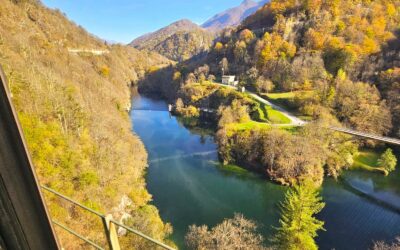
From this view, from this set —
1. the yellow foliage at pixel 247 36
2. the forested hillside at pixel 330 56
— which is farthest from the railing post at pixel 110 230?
the yellow foliage at pixel 247 36

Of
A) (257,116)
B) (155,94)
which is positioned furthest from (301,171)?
(155,94)

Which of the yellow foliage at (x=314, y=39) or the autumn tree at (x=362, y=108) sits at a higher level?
the yellow foliage at (x=314, y=39)

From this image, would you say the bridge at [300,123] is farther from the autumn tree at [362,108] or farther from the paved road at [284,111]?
the autumn tree at [362,108]

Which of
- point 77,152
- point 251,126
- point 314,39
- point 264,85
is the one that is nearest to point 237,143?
point 251,126

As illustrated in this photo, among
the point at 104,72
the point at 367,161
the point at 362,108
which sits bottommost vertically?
the point at 367,161

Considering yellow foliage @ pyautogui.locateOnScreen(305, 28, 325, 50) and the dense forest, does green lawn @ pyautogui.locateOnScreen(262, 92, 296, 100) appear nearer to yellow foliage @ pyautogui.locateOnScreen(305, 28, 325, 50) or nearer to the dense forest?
the dense forest

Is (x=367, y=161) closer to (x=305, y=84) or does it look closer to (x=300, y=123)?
(x=300, y=123)

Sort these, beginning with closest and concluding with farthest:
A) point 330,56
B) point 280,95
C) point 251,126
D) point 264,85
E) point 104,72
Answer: point 251,126
point 280,95
point 264,85
point 330,56
point 104,72
